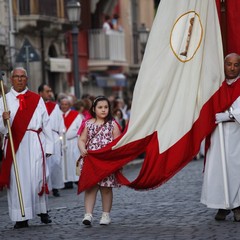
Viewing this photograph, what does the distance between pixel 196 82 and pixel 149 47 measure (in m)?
0.65

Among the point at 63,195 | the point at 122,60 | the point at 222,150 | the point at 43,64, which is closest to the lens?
the point at 222,150

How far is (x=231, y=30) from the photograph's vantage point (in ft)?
42.9

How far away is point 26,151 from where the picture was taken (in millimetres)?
13297

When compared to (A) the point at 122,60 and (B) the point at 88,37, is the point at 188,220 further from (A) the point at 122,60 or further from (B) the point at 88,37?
(A) the point at 122,60

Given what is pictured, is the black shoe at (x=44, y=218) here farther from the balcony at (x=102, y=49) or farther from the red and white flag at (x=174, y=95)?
the balcony at (x=102, y=49)

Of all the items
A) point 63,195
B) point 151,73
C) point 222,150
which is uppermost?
point 151,73

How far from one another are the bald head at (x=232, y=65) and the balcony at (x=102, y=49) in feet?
107

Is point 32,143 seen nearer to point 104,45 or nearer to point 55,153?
point 55,153

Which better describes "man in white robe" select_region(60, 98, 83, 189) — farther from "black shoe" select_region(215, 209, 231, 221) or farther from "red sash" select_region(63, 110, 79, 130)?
"black shoe" select_region(215, 209, 231, 221)

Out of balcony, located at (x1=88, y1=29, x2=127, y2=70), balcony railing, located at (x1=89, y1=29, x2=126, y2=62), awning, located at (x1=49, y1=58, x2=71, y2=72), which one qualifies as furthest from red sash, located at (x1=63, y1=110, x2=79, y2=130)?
balcony railing, located at (x1=89, y1=29, x2=126, y2=62)

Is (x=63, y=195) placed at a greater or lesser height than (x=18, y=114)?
lesser

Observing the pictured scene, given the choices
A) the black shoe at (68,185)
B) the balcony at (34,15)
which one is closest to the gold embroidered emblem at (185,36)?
the black shoe at (68,185)

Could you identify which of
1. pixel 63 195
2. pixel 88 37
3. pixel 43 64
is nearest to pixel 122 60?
pixel 88 37

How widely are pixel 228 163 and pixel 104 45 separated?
33.4 m
